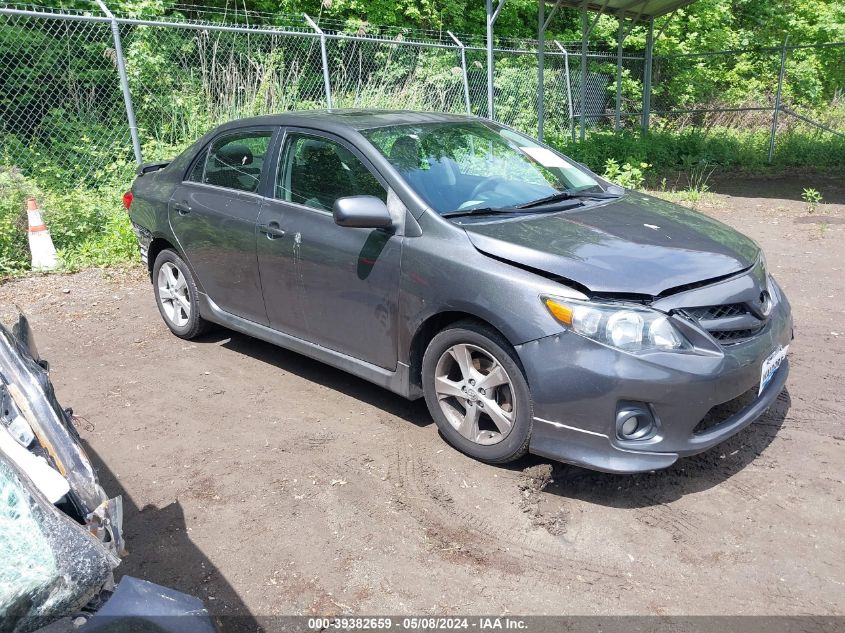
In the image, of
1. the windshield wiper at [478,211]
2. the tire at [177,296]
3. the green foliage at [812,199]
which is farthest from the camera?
the green foliage at [812,199]

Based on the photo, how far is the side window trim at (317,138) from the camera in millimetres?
4191

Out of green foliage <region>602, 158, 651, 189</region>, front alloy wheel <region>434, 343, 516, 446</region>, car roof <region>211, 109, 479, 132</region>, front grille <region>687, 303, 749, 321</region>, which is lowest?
green foliage <region>602, 158, 651, 189</region>

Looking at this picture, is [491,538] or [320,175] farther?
[320,175]

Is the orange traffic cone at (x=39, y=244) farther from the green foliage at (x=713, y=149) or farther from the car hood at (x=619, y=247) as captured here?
the green foliage at (x=713, y=149)

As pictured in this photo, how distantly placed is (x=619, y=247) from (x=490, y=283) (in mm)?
669

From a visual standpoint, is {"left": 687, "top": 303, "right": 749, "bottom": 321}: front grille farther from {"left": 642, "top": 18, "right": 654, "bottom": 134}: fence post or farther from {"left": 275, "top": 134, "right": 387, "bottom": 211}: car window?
{"left": 642, "top": 18, "right": 654, "bottom": 134}: fence post

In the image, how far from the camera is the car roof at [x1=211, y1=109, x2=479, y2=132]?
4523 millimetres

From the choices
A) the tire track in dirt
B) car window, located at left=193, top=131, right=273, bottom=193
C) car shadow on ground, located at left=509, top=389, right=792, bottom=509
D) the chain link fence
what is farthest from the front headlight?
the chain link fence

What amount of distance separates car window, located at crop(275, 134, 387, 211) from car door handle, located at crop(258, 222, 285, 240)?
0.18 meters

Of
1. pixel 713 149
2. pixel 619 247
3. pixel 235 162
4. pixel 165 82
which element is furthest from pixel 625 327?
pixel 713 149

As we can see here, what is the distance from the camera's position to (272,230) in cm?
464

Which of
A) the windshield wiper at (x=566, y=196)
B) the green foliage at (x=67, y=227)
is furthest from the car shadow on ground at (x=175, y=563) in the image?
the green foliage at (x=67, y=227)

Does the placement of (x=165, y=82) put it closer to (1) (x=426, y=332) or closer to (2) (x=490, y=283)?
(1) (x=426, y=332)

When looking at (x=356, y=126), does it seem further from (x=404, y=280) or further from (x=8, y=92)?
(x=8, y=92)
